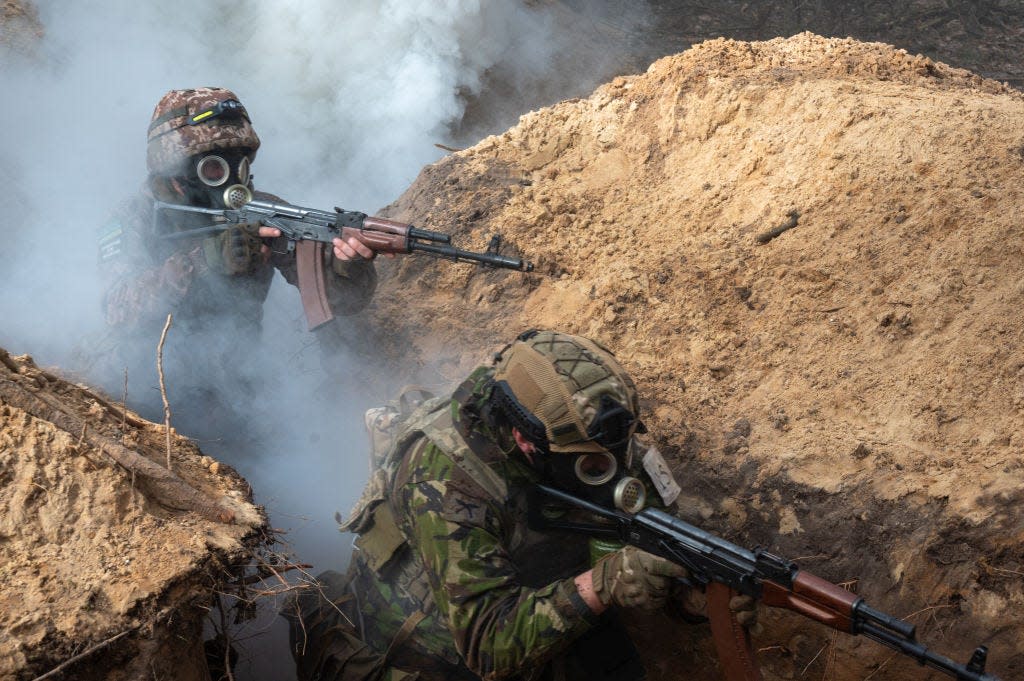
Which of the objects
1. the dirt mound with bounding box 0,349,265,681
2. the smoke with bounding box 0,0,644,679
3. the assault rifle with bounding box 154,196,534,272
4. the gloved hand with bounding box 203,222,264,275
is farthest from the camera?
the smoke with bounding box 0,0,644,679

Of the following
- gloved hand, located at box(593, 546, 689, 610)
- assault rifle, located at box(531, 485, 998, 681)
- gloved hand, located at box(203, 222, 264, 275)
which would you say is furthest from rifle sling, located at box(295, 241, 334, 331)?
gloved hand, located at box(593, 546, 689, 610)

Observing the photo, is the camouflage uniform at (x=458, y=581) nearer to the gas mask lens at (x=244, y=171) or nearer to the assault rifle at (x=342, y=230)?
the assault rifle at (x=342, y=230)

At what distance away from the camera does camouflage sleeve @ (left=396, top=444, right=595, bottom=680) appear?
3.09m

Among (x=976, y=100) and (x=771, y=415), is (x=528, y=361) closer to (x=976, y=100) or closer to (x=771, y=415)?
(x=771, y=415)

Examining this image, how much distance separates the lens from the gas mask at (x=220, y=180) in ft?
18.4

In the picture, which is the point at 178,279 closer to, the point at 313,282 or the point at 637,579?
the point at 313,282

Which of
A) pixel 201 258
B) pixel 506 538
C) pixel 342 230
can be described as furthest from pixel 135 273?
pixel 506 538

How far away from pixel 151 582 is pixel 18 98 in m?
6.88

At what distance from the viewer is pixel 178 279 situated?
5.66 m

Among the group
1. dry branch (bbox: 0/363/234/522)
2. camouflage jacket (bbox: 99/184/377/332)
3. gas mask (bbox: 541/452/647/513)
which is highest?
camouflage jacket (bbox: 99/184/377/332)

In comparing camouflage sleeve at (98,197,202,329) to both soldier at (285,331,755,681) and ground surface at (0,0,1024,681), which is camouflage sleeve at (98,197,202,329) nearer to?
ground surface at (0,0,1024,681)

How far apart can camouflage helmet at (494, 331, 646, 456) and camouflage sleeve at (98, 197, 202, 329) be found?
3220mm

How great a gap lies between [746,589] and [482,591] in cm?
92

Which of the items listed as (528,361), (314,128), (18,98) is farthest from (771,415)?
(18,98)
